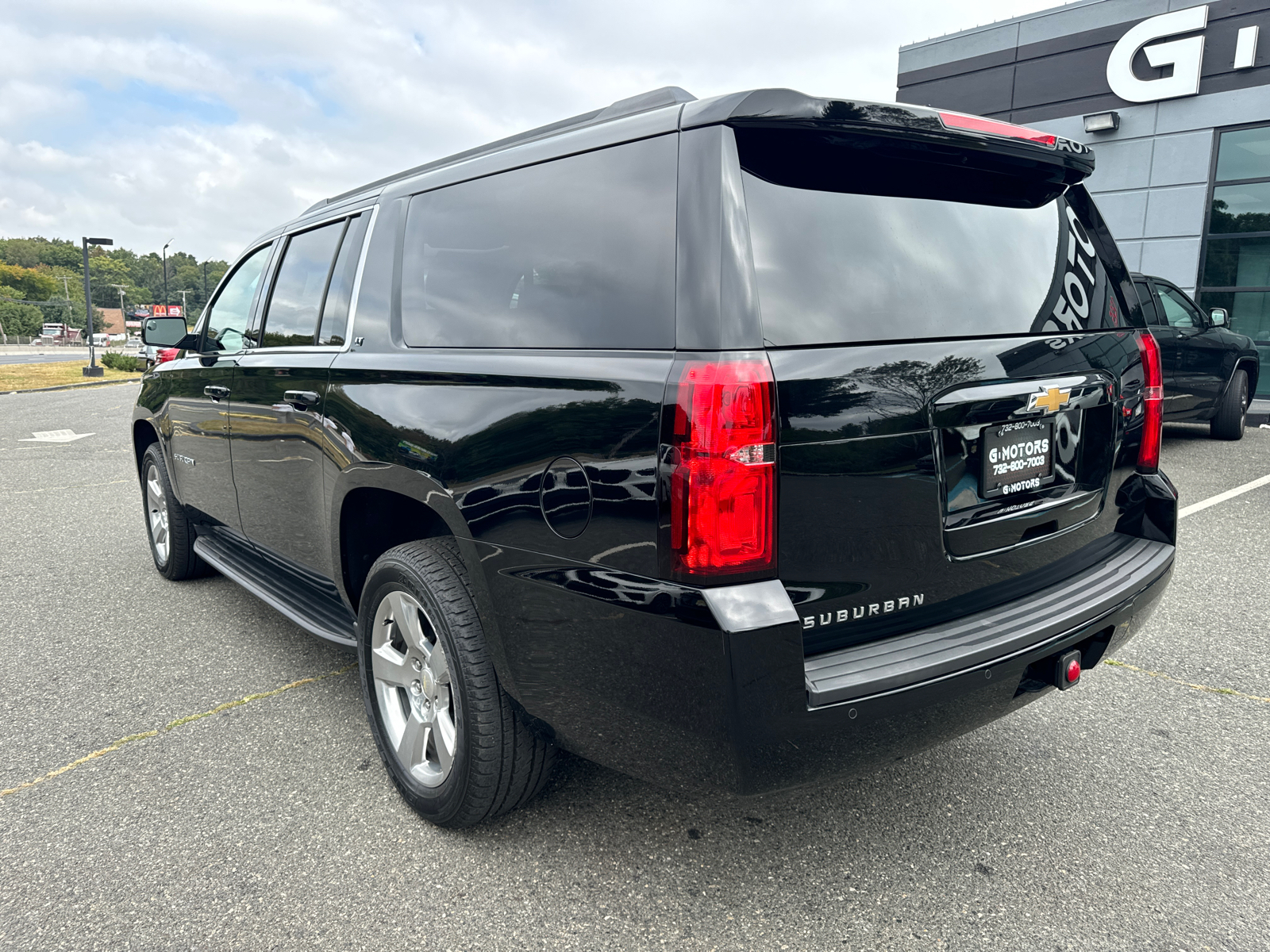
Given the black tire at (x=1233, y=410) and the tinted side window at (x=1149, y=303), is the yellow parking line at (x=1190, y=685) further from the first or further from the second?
the black tire at (x=1233, y=410)

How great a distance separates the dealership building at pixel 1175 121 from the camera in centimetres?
1404

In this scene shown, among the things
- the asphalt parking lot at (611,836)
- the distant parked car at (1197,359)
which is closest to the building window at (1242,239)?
the distant parked car at (1197,359)

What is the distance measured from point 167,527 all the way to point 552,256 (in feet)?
11.9

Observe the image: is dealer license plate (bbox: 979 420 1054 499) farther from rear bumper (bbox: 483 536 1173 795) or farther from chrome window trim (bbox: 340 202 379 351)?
chrome window trim (bbox: 340 202 379 351)

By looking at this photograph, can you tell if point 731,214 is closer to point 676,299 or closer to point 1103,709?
point 676,299

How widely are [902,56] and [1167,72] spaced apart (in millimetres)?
5125

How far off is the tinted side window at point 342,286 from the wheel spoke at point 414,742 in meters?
1.28

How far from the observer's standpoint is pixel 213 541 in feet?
14.3

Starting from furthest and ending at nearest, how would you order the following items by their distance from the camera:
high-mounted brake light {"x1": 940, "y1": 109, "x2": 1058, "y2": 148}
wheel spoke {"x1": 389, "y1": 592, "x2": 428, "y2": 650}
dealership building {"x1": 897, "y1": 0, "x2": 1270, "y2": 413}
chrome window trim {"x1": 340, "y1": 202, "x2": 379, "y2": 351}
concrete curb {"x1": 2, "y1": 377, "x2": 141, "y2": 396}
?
concrete curb {"x1": 2, "y1": 377, "x2": 141, "y2": 396} < dealership building {"x1": 897, "y1": 0, "x2": 1270, "y2": 413} < chrome window trim {"x1": 340, "y1": 202, "x2": 379, "y2": 351} < wheel spoke {"x1": 389, "y1": 592, "x2": 428, "y2": 650} < high-mounted brake light {"x1": 940, "y1": 109, "x2": 1058, "y2": 148}

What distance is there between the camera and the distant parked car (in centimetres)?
868

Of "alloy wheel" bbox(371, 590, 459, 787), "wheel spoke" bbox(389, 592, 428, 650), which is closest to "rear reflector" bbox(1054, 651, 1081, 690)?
"alloy wheel" bbox(371, 590, 459, 787)

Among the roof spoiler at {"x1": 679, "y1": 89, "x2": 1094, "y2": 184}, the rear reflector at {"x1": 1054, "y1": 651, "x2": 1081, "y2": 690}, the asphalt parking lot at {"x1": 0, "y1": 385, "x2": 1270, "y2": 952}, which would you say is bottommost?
the asphalt parking lot at {"x1": 0, "y1": 385, "x2": 1270, "y2": 952}

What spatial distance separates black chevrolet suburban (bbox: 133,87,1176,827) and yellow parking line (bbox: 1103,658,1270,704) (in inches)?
43.8

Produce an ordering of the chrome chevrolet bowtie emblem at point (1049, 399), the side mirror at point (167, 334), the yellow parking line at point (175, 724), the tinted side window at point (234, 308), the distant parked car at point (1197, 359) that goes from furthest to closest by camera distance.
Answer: the distant parked car at point (1197, 359), the side mirror at point (167, 334), the tinted side window at point (234, 308), the yellow parking line at point (175, 724), the chrome chevrolet bowtie emblem at point (1049, 399)
